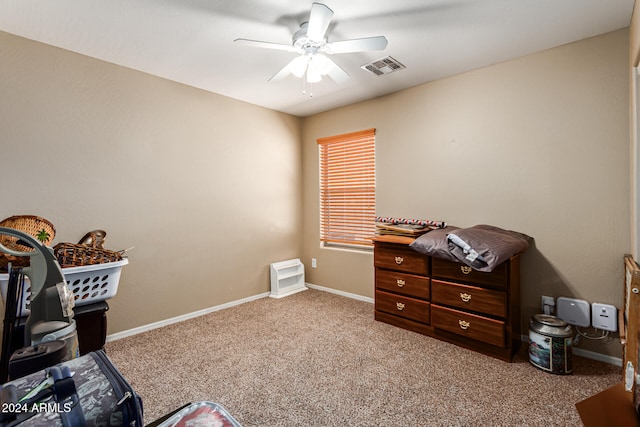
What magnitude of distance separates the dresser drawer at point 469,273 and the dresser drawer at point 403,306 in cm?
32

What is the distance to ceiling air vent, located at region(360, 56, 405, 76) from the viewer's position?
2.58 metres

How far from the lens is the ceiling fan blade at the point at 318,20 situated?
66.5 inches

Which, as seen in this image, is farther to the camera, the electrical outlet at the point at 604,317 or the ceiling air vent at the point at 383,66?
the ceiling air vent at the point at 383,66

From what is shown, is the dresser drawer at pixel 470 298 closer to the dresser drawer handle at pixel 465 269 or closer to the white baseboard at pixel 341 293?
the dresser drawer handle at pixel 465 269

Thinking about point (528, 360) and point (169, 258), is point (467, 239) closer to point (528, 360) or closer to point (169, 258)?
point (528, 360)

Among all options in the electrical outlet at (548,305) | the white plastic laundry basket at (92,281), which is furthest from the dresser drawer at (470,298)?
the white plastic laundry basket at (92,281)

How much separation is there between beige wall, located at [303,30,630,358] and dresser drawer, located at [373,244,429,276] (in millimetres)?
586

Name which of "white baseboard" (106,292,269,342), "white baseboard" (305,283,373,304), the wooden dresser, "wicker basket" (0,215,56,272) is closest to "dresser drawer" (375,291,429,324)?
the wooden dresser

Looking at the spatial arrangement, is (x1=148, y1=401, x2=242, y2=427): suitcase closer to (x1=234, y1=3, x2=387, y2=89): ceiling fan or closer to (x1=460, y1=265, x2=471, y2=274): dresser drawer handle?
(x1=234, y1=3, x2=387, y2=89): ceiling fan

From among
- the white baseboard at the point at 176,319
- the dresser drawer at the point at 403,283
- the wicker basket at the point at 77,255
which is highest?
the wicker basket at the point at 77,255

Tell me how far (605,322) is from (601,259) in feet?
1.47

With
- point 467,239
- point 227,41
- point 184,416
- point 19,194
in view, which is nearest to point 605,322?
point 467,239

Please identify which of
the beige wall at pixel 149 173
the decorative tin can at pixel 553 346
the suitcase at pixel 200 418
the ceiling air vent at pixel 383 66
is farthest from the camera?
the ceiling air vent at pixel 383 66

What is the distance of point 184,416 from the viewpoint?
79 cm
